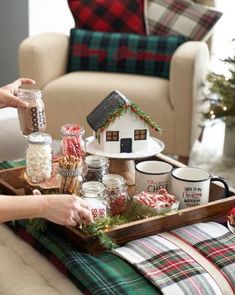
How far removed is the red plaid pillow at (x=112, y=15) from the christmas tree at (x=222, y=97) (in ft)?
1.68

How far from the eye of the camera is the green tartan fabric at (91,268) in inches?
53.1

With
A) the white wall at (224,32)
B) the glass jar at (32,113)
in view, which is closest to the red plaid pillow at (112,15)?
the white wall at (224,32)

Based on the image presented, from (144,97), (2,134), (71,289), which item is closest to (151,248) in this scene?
(71,289)

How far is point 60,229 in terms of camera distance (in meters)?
1.58

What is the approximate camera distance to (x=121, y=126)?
191 cm

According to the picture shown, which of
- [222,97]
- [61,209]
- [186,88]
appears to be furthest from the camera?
[222,97]

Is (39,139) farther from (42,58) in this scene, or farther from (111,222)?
(42,58)

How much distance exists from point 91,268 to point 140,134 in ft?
2.07

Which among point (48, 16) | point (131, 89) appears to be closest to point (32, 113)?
point (131, 89)

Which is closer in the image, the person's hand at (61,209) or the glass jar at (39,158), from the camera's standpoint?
the person's hand at (61,209)

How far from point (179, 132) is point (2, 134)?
1043 millimetres

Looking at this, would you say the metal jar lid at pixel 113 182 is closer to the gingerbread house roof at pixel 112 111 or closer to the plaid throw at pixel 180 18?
the gingerbread house roof at pixel 112 111

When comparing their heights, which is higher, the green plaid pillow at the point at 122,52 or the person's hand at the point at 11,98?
the person's hand at the point at 11,98

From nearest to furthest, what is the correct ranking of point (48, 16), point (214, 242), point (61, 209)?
1. point (61, 209)
2. point (214, 242)
3. point (48, 16)
